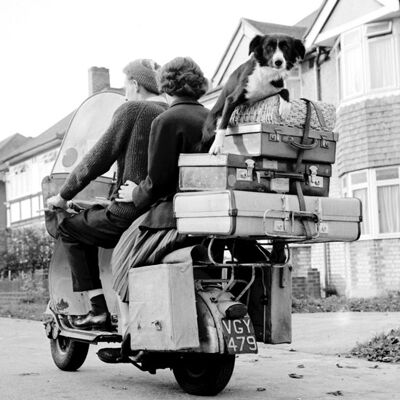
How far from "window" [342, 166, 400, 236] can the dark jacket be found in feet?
41.8

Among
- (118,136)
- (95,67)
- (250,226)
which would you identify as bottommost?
(250,226)

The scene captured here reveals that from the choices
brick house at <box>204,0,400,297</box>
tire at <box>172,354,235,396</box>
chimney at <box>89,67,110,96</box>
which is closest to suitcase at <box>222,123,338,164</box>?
tire at <box>172,354,235,396</box>

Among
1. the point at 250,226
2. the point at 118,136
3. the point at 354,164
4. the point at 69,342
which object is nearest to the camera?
the point at 250,226

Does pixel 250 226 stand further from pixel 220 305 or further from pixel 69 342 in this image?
pixel 69 342

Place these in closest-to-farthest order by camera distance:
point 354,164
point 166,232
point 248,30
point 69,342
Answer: point 166,232, point 69,342, point 354,164, point 248,30

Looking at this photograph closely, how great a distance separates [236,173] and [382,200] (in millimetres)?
13308

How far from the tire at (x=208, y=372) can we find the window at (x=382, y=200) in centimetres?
1266

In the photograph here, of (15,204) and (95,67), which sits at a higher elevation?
(95,67)

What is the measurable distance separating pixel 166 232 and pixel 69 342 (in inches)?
69.7

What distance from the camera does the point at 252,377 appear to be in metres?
6.50

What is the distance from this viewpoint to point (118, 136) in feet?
19.3

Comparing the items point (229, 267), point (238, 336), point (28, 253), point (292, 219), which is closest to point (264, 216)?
point (292, 219)

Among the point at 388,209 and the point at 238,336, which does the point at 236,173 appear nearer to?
the point at 238,336

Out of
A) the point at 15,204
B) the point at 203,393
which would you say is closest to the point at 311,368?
the point at 203,393
